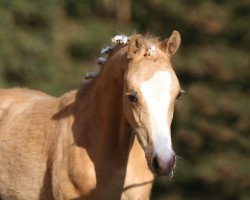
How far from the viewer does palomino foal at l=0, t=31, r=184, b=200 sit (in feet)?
19.7

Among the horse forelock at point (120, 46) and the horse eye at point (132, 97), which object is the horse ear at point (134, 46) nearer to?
the horse forelock at point (120, 46)

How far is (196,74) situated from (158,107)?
672 inches

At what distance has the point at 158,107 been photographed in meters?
5.92

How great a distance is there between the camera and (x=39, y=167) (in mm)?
7414

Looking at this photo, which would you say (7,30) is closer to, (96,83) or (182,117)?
(182,117)

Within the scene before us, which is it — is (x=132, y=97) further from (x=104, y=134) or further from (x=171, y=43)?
(x=104, y=134)

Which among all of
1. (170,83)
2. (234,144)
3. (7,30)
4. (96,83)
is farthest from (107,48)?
(234,144)

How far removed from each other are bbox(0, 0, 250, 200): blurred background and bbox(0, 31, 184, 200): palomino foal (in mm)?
12554

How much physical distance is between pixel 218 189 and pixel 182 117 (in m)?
2.32

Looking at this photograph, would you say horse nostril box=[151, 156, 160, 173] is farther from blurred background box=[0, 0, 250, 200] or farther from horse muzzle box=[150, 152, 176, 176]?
blurred background box=[0, 0, 250, 200]

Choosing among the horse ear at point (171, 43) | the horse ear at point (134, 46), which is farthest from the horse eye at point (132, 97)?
the horse ear at point (171, 43)

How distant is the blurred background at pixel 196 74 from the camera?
20891 millimetres

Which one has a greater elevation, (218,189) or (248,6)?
(248,6)

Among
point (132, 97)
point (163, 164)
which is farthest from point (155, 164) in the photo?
point (132, 97)
